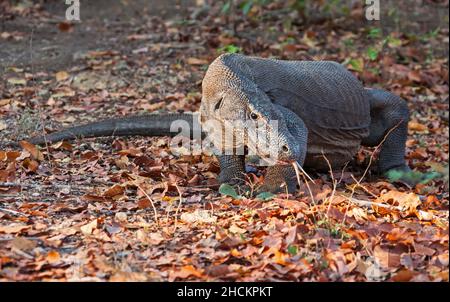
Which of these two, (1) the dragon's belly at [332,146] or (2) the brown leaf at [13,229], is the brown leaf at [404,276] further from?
(1) the dragon's belly at [332,146]

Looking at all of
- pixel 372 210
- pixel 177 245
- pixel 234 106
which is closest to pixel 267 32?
pixel 234 106

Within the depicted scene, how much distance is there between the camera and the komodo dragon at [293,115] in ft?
16.9

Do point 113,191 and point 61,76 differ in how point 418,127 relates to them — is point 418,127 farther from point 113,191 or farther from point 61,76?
point 113,191

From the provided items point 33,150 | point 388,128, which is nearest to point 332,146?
point 388,128

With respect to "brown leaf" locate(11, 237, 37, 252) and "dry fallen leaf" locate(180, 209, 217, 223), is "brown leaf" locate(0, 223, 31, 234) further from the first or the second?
"dry fallen leaf" locate(180, 209, 217, 223)

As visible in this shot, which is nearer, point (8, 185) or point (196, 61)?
point (8, 185)

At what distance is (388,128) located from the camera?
21.5 feet

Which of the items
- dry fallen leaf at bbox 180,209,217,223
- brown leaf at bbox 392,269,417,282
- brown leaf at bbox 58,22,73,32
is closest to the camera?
brown leaf at bbox 392,269,417,282

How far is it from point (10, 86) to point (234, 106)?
376cm

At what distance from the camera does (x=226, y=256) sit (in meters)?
3.88

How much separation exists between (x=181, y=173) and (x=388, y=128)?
187 cm

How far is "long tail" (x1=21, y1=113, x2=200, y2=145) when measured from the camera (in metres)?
6.52

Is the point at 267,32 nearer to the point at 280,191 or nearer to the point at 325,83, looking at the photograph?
the point at 325,83

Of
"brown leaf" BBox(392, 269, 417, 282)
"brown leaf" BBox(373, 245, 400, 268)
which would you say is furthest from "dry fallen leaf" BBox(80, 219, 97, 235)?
"brown leaf" BBox(392, 269, 417, 282)
